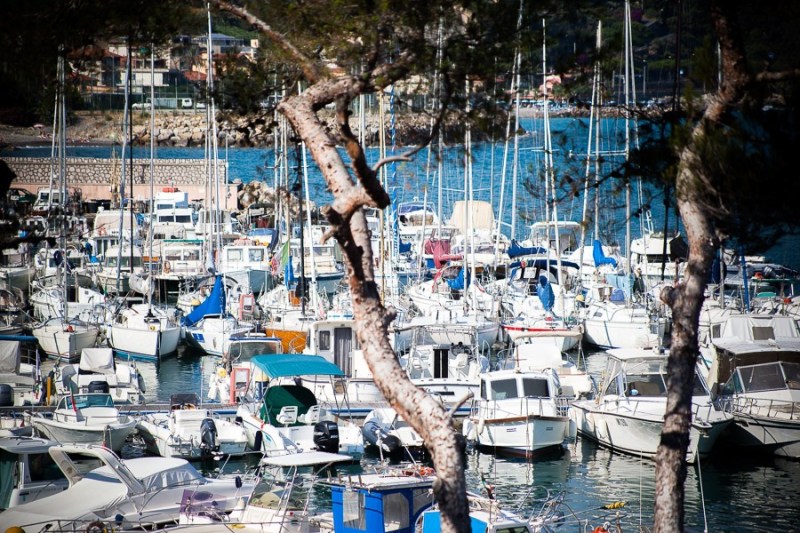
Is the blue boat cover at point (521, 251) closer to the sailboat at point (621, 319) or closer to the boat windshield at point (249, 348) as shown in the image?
the sailboat at point (621, 319)

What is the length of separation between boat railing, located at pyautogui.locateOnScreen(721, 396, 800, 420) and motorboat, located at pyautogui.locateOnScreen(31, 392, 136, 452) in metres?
11.7

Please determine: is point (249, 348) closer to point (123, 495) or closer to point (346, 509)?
point (123, 495)

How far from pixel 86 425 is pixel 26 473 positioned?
3.88m

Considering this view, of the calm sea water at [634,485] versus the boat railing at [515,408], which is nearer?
the calm sea water at [634,485]

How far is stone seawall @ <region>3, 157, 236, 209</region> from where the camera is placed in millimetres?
60844

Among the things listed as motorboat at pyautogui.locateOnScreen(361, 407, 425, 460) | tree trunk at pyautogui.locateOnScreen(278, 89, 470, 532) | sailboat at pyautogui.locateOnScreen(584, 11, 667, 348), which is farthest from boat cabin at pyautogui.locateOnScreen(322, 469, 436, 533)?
sailboat at pyautogui.locateOnScreen(584, 11, 667, 348)

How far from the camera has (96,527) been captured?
1305 centimetres

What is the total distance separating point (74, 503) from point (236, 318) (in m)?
17.1

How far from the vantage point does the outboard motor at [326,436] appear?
18.8 metres

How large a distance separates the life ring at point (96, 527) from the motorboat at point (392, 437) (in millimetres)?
7141

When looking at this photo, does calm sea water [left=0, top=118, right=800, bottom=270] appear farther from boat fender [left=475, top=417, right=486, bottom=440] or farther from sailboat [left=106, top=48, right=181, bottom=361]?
sailboat [left=106, top=48, right=181, bottom=361]

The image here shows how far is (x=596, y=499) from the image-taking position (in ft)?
58.2

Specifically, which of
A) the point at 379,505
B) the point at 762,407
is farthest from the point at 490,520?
the point at 762,407

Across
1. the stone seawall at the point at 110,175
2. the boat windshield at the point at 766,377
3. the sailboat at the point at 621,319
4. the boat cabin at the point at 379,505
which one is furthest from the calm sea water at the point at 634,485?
the stone seawall at the point at 110,175
